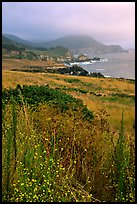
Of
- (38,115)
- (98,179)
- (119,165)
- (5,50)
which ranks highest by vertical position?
(5,50)

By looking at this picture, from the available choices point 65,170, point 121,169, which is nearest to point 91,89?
point 65,170

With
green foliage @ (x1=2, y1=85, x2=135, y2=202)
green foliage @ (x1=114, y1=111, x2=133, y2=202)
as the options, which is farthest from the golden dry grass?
green foliage @ (x1=114, y1=111, x2=133, y2=202)

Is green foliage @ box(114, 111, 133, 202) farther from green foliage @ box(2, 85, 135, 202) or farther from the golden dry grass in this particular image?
the golden dry grass

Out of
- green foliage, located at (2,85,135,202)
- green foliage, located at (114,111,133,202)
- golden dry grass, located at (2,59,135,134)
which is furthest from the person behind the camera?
golden dry grass, located at (2,59,135,134)

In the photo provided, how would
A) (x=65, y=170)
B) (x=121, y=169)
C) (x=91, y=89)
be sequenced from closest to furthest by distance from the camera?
1. (x=121, y=169)
2. (x=65, y=170)
3. (x=91, y=89)

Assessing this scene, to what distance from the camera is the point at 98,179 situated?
13.0 ft

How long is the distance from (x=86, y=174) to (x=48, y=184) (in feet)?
2.67

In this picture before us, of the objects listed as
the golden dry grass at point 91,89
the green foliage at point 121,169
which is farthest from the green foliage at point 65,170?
the golden dry grass at point 91,89

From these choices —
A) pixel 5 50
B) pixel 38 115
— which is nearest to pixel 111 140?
pixel 38 115

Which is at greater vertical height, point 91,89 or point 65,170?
point 91,89

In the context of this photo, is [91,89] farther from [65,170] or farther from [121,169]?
[121,169]

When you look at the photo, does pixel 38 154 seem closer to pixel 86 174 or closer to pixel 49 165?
pixel 49 165

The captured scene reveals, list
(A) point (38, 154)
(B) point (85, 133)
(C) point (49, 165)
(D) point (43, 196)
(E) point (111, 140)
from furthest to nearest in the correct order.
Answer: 1. (B) point (85, 133)
2. (E) point (111, 140)
3. (A) point (38, 154)
4. (C) point (49, 165)
5. (D) point (43, 196)

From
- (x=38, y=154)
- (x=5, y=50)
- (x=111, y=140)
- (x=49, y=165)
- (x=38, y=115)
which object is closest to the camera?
(x=49, y=165)
